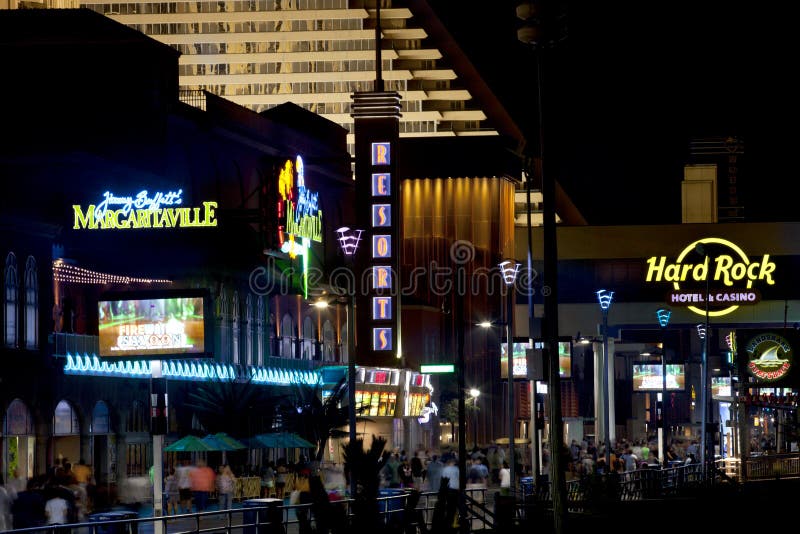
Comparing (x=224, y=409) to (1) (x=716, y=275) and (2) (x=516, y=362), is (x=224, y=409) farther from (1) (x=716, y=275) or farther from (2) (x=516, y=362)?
(1) (x=716, y=275)

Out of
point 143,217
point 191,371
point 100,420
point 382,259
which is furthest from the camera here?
point 382,259

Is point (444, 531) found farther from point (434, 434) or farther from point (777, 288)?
point (777, 288)

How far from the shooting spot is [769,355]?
55438mm

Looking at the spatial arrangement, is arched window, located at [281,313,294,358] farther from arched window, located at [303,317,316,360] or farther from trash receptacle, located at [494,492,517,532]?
trash receptacle, located at [494,492,517,532]

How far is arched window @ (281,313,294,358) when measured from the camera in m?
66.4

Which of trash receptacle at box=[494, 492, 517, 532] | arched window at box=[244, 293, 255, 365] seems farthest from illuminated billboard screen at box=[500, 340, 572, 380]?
trash receptacle at box=[494, 492, 517, 532]

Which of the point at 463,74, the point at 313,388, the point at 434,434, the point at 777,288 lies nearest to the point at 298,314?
the point at 313,388

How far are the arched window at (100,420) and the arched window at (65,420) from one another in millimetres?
1024

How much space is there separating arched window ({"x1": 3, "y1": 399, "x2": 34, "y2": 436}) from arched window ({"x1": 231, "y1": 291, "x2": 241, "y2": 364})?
16.5m

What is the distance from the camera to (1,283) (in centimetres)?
4134

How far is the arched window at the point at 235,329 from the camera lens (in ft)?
194

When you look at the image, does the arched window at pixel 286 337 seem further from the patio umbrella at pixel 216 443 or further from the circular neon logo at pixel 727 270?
the circular neon logo at pixel 727 270

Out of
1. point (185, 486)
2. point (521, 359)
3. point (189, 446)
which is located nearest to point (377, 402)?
point (521, 359)

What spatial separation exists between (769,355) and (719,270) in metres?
35.1
